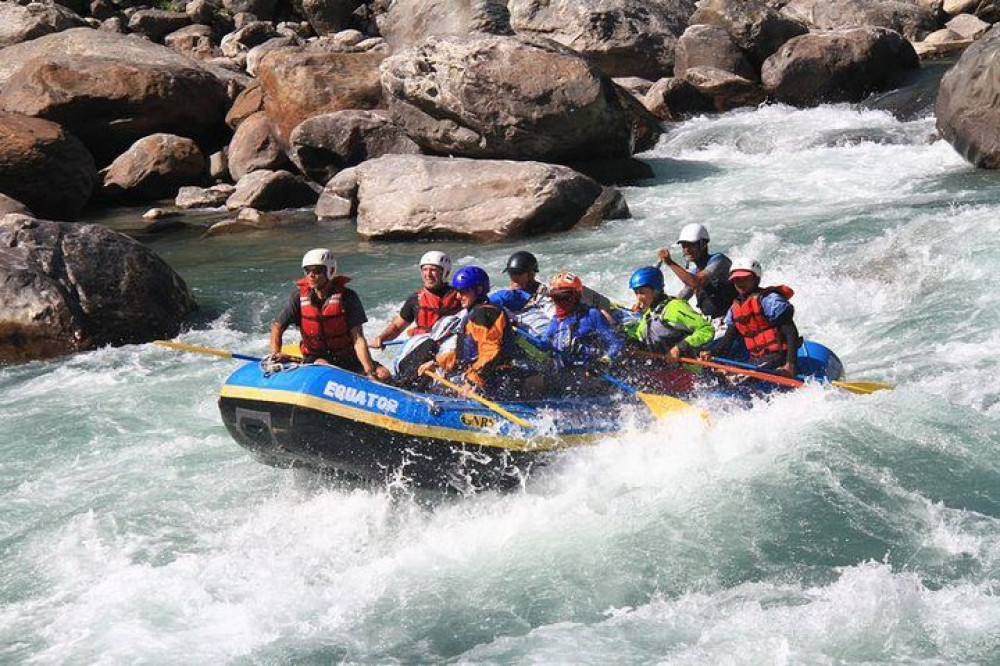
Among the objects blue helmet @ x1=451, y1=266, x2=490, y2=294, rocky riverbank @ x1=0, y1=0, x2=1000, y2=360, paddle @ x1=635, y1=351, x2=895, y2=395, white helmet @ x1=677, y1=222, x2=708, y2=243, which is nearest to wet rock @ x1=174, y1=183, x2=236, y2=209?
rocky riverbank @ x1=0, y1=0, x2=1000, y2=360

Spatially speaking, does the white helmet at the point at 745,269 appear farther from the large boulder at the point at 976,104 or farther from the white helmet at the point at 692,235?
the large boulder at the point at 976,104

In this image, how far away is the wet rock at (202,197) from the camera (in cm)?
1731

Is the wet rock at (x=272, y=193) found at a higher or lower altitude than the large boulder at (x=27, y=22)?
lower

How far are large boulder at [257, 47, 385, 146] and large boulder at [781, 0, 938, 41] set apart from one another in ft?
30.7

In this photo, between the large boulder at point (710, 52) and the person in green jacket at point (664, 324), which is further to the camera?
the large boulder at point (710, 52)

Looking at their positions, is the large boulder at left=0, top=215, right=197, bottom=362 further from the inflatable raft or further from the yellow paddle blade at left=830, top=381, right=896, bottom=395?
the yellow paddle blade at left=830, top=381, right=896, bottom=395

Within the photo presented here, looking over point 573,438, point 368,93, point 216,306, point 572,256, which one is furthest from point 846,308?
point 368,93

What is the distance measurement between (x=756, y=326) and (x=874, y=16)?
17049 millimetres

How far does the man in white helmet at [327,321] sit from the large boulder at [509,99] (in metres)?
8.33

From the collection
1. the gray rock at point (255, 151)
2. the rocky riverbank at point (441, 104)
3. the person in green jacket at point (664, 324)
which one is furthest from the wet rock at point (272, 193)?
the person in green jacket at point (664, 324)

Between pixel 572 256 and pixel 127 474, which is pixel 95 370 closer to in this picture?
pixel 127 474

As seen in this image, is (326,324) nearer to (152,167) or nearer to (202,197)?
(202,197)

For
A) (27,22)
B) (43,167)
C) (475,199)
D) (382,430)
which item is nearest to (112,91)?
(43,167)

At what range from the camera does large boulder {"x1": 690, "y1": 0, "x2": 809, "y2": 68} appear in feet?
65.9
